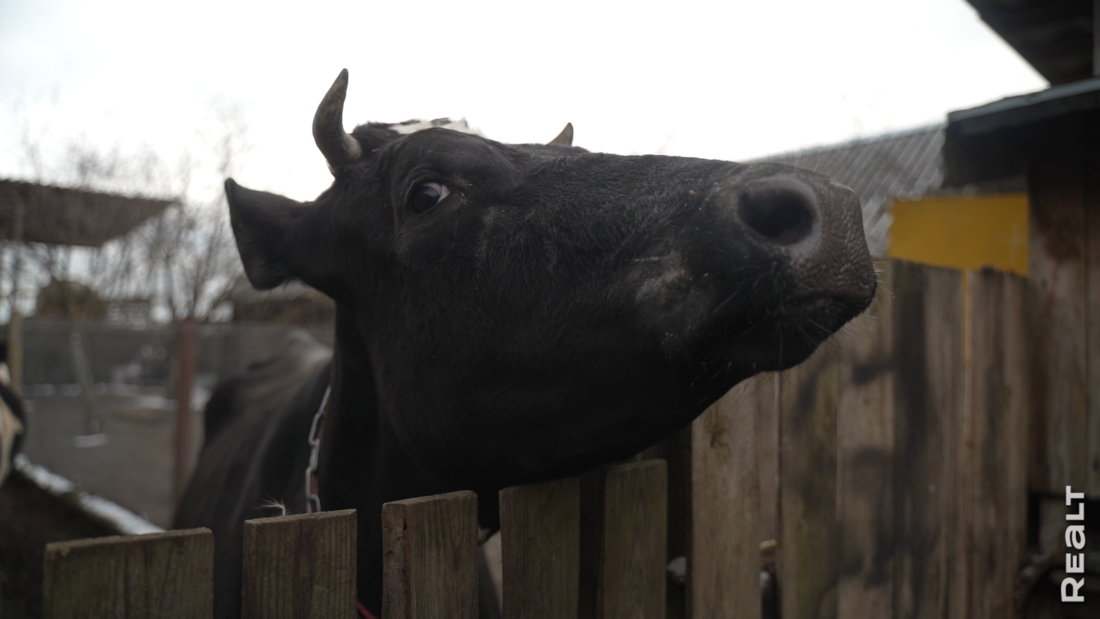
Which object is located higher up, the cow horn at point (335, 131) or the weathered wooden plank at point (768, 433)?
the cow horn at point (335, 131)

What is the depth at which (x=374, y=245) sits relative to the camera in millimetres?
1987

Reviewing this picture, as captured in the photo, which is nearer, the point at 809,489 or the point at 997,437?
the point at 809,489

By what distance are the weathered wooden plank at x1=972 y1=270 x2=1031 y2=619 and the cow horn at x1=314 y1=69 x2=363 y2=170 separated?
3026mm

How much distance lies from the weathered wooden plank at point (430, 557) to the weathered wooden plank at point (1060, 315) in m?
3.78

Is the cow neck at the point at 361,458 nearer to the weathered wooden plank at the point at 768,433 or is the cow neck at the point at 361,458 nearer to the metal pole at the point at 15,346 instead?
the weathered wooden plank at the point at 768,433

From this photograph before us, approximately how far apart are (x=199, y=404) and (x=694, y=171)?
39.5 ft

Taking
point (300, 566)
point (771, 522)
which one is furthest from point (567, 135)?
point (300, 566)

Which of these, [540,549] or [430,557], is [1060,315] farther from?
[430,557]

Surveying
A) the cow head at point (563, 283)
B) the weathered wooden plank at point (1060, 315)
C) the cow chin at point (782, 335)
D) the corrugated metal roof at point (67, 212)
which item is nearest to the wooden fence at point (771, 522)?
the weathered wooden plank at point (1060, 315)

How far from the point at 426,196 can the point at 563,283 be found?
55 centimetres

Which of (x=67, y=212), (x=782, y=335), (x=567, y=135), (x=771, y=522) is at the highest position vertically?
(x=67, y=212)

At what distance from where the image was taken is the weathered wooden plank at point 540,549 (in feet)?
5.13

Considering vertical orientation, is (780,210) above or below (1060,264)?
below

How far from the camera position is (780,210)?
1285 mm
